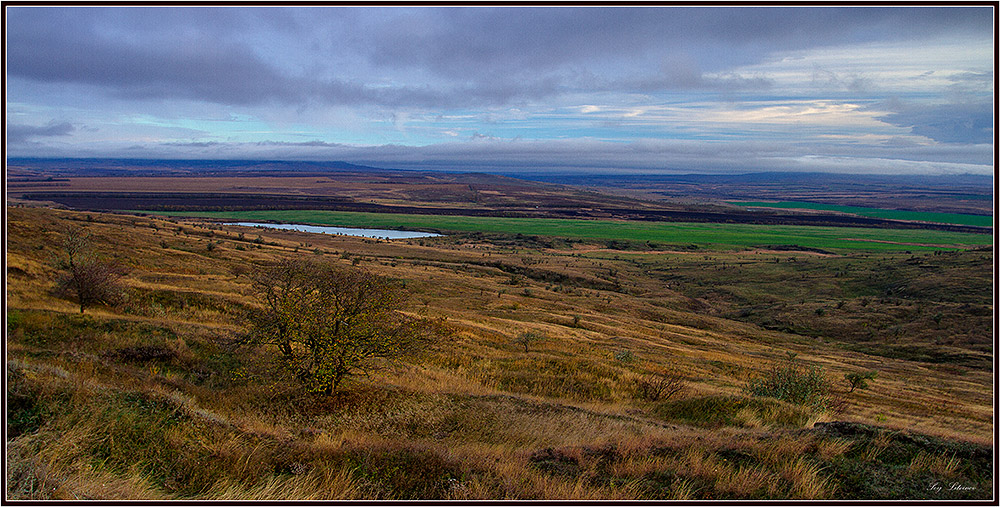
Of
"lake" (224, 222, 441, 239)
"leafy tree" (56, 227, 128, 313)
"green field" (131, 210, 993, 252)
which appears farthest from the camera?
"lake" (224, 222, 441, 239)

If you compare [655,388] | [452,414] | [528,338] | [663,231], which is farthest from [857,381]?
[663,231]

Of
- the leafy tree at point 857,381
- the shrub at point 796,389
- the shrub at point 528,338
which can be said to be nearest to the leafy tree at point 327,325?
the shrub at point 796,389

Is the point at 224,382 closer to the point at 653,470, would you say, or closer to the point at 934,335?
the point at 653,470

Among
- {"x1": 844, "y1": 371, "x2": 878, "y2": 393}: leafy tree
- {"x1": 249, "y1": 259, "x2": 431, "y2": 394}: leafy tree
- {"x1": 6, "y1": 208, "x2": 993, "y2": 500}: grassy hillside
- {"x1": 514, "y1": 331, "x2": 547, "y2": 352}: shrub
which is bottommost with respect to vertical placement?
{"x1": 844, "y1": 371, "x2": 878, "y2": 393}: leafy tree

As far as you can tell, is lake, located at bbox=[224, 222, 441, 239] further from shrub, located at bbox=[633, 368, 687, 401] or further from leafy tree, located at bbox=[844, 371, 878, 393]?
shrub, located at bbox=[633, 368, 687, 401]

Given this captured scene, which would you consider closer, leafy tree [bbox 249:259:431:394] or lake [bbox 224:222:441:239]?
leafy tree [bbox 249:259:431:394]

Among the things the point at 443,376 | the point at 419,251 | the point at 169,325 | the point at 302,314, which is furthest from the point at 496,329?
the point at 419,251

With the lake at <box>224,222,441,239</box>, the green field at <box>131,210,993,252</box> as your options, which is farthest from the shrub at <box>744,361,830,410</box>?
the lake at <box>224,222,441,239</box>
